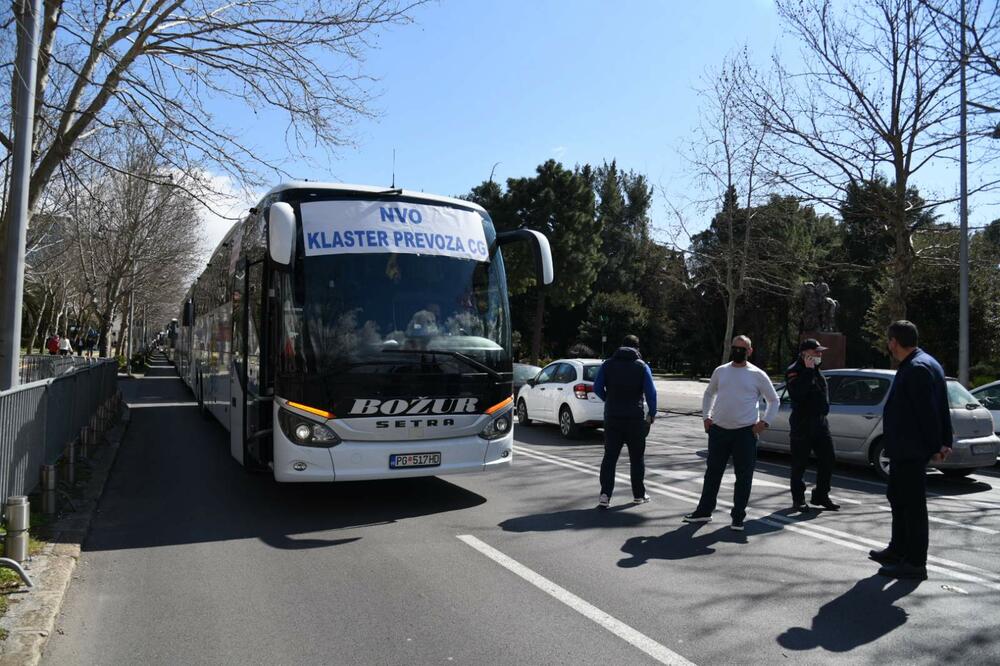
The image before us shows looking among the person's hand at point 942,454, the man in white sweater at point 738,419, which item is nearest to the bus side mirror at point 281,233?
the man in white sweater at point 738,419

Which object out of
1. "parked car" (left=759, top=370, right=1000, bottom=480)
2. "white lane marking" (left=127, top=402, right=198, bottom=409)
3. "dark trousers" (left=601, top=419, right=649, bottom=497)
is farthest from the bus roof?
"white lane marking" (left=127, top=402, right=198, bottom=409)

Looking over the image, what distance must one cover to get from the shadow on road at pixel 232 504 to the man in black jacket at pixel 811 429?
344 cm

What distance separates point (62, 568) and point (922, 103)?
66.9ft

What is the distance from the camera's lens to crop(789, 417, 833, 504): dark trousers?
841 centimetres

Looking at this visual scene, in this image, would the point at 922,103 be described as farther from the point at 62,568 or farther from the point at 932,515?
the point at 62,568

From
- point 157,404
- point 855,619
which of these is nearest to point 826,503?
point 855,619

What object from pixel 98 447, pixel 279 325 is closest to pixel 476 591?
pixel 279 325

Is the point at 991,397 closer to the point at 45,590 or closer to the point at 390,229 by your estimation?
the point at 390,229

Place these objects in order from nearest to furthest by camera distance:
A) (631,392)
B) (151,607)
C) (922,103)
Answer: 1. (151,607)
2. (631,392)
3. (922,103)

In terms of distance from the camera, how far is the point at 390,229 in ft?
26.3

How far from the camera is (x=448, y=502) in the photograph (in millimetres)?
A: 8523

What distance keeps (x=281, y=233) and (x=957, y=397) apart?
9165 millimetres

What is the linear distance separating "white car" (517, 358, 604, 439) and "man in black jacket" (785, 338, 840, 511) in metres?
5.76

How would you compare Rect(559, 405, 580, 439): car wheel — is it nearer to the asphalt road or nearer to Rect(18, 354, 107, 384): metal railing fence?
the asphalt road
